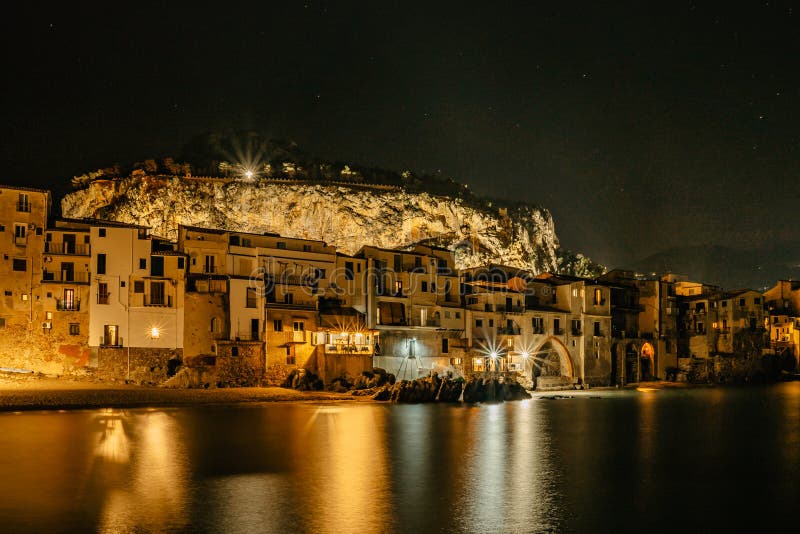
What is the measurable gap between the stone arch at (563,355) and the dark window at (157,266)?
34544mm

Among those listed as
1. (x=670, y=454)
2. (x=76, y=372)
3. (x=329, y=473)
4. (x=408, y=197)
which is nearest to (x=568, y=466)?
(x=670, y=454)

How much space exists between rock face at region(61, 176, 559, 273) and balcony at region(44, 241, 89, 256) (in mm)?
49018

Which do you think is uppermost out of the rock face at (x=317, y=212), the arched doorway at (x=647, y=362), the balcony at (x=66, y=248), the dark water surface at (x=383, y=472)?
the rock face at (x=317, y=212)

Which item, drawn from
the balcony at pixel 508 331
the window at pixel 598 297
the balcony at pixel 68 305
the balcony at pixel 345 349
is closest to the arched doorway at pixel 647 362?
the window at pixel 598 297

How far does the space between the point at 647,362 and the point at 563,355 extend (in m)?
14.9

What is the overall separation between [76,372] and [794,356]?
7945cm

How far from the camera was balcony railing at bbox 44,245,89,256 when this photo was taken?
4888 centimetres

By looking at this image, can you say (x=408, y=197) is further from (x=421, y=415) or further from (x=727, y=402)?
(x=421, y=415)

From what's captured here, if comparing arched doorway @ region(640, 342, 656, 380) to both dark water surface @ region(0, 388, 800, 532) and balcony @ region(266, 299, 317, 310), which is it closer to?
dark water surface @ region(0, 388, 800, 532)

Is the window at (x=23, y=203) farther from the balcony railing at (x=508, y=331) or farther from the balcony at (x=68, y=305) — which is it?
the balcony railing at (x=508, y=331)

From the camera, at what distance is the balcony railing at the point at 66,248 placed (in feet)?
160

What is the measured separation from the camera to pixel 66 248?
49188 mm

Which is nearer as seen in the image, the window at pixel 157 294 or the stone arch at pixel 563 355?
the window at pixel 157 294

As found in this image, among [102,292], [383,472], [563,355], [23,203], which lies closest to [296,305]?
[102,292]
